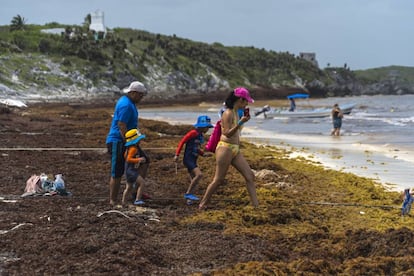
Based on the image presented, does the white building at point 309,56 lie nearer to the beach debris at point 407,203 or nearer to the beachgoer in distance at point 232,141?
the beach debris at point 407,203

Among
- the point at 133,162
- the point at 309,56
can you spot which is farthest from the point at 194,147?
the point at 309,56

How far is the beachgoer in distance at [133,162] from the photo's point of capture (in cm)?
744

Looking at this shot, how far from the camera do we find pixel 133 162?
747 cm

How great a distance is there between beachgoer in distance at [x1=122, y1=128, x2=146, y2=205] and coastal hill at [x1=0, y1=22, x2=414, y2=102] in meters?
39.4

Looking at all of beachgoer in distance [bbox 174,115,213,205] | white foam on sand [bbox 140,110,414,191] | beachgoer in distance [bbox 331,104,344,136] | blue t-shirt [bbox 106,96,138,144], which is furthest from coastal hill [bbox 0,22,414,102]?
blue t-shirt [bbox 106,96,138,144]

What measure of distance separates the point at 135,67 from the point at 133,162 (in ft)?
219

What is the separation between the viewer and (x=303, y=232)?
6.32 m

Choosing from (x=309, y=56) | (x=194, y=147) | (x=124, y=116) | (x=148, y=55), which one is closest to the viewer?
(x=124, y=116)

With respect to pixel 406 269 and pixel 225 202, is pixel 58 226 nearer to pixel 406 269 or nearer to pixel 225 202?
pixel 225 202

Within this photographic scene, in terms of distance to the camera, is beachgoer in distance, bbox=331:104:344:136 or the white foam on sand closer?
the white foam on sand

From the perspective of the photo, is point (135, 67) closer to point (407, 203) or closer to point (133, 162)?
point (133, 162)

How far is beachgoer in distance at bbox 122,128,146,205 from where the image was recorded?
744cm

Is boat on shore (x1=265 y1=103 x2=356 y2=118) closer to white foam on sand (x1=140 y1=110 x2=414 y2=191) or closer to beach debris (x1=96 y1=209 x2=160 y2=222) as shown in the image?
white foam on sand (x1=140 y1=110 x2=414 y2=191)

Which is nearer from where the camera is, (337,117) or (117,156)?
(117,156)
